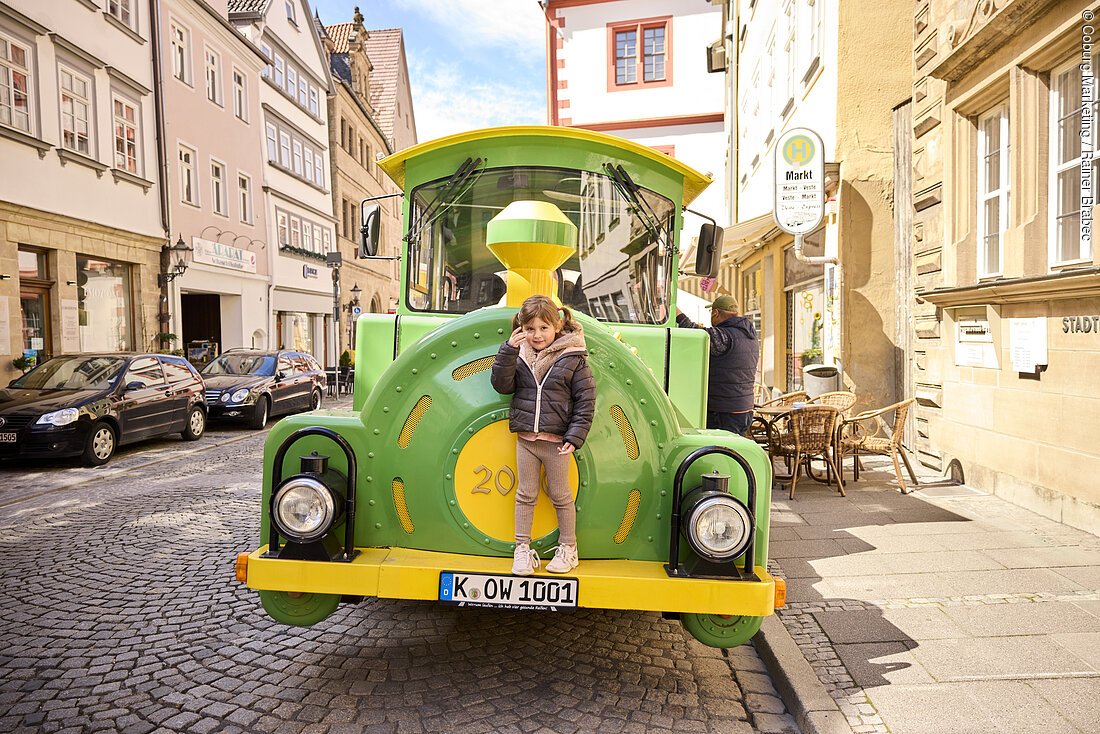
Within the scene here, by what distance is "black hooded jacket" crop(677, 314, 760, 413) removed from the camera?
21.4ft

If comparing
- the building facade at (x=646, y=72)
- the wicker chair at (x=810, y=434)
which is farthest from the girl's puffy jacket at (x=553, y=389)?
the building facade at (x=646, y=72)

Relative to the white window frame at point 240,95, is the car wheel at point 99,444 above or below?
below

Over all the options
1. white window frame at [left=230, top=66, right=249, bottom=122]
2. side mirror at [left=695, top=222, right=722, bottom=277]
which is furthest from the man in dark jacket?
white window frame at [left=230, top=66, right=249, bottom=122]

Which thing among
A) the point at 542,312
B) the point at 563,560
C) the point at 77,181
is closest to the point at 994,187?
the point at 542,312

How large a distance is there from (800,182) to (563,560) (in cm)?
845

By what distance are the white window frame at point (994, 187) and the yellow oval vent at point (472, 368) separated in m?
→ 5.75

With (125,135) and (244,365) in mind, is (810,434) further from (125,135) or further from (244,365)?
(125,135)

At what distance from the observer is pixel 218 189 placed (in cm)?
2322

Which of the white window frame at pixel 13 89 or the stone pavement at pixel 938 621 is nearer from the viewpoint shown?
the stone pavement at pixel 938 621

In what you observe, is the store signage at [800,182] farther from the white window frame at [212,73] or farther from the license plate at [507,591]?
the white window frame at [212,73]

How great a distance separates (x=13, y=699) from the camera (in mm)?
3535

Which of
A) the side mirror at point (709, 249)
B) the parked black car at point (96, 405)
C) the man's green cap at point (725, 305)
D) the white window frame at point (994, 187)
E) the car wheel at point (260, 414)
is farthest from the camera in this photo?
the car wheel at point (260, 414)

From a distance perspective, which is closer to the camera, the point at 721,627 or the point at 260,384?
the point at 721,627

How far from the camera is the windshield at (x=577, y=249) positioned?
456cm
